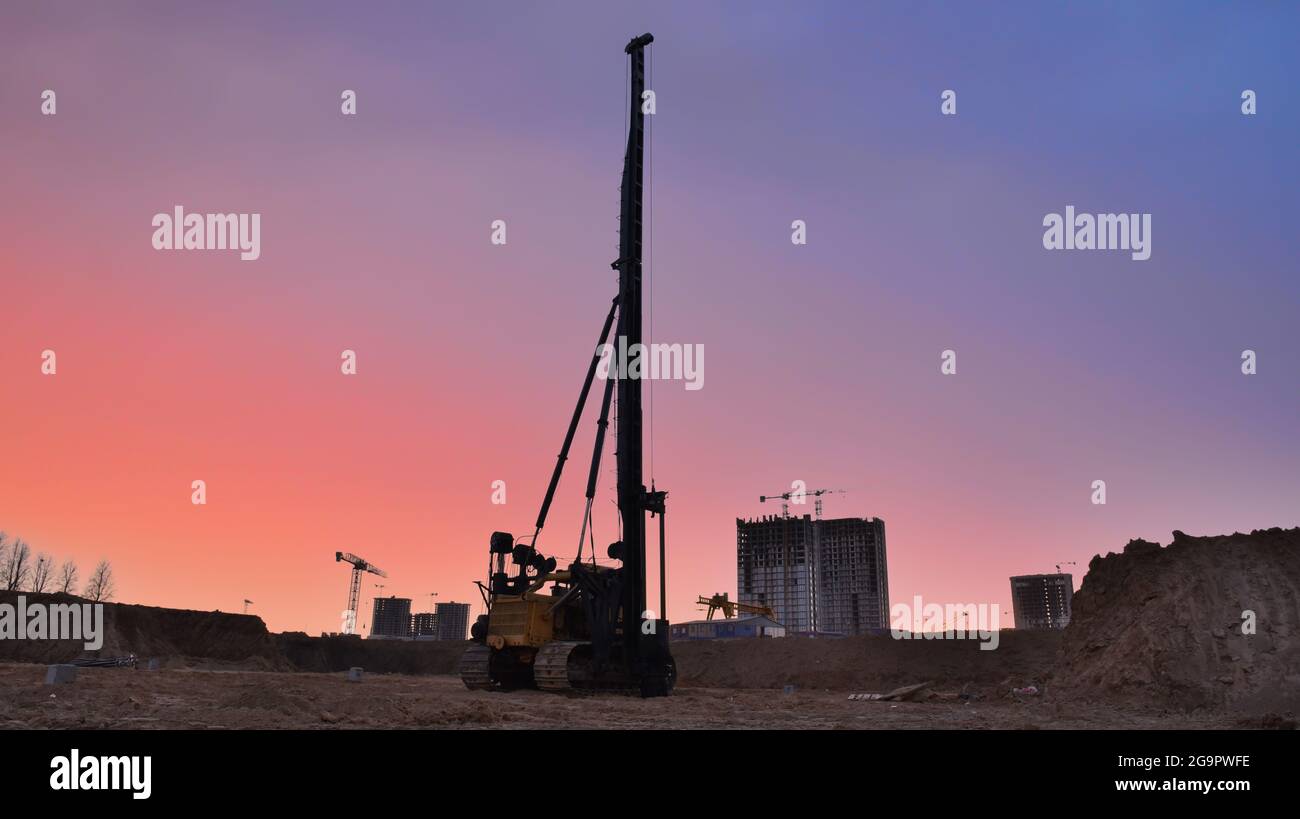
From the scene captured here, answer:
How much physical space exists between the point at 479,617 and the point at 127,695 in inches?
404

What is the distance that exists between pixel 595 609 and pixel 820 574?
10452 cm

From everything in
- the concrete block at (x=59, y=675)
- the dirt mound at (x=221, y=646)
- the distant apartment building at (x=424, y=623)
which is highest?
the concrete block at (x=59, y=675)

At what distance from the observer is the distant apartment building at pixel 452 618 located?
545 feet

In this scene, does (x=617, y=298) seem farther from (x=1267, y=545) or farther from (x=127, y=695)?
(x=1267, y=545)

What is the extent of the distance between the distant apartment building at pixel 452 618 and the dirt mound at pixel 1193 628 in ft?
495

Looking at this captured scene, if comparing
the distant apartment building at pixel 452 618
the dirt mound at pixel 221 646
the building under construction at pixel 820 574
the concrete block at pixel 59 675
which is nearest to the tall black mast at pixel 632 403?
the concrete block at pixel 59 675

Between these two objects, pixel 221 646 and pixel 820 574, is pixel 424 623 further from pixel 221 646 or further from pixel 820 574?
pixel 221 646

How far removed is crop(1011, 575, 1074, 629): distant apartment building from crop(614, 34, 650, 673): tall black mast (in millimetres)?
129214

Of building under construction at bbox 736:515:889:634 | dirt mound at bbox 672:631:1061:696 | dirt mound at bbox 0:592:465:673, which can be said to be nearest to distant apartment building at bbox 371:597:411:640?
building under construction at bbox 736:515:889:634

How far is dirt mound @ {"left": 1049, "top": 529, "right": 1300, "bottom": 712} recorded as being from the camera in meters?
21.4

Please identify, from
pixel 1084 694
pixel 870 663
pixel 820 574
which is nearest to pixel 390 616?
pixel 820 574

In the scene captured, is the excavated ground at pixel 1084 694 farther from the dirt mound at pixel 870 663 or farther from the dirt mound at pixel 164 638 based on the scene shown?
A: the dirt mound at pixel 164 638
